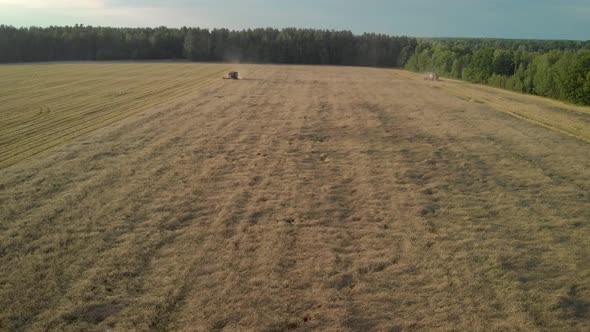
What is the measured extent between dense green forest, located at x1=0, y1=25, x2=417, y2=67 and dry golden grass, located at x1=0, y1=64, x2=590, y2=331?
269 feet

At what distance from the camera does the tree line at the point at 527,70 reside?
3478 cm

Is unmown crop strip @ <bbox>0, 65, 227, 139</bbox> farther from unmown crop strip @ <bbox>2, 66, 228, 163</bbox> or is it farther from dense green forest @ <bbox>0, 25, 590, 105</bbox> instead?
dense green forest @ <bbox>0, 25, 590, 105</bbox>

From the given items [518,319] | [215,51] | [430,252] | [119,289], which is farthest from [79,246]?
[215,51]

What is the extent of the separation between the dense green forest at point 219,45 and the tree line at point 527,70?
31.6 m

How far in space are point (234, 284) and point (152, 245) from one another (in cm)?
208

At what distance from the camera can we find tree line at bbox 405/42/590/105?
114 feet

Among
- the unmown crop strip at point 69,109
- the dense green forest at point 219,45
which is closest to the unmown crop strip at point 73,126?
the unmown crop strip at point 69,109

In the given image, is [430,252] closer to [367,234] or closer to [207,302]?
[367,234]

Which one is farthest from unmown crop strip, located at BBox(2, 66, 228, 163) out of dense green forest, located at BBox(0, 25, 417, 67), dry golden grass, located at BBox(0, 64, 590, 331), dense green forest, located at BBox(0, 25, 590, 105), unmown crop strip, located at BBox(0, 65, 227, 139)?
dense green forest, located at BBox(0, 25, 417, 67)

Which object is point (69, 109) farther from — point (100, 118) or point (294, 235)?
point (294, 235)

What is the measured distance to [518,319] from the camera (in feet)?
19.5

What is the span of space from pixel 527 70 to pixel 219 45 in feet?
225

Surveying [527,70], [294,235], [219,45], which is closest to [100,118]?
[294,235]

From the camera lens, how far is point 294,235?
336 inches
